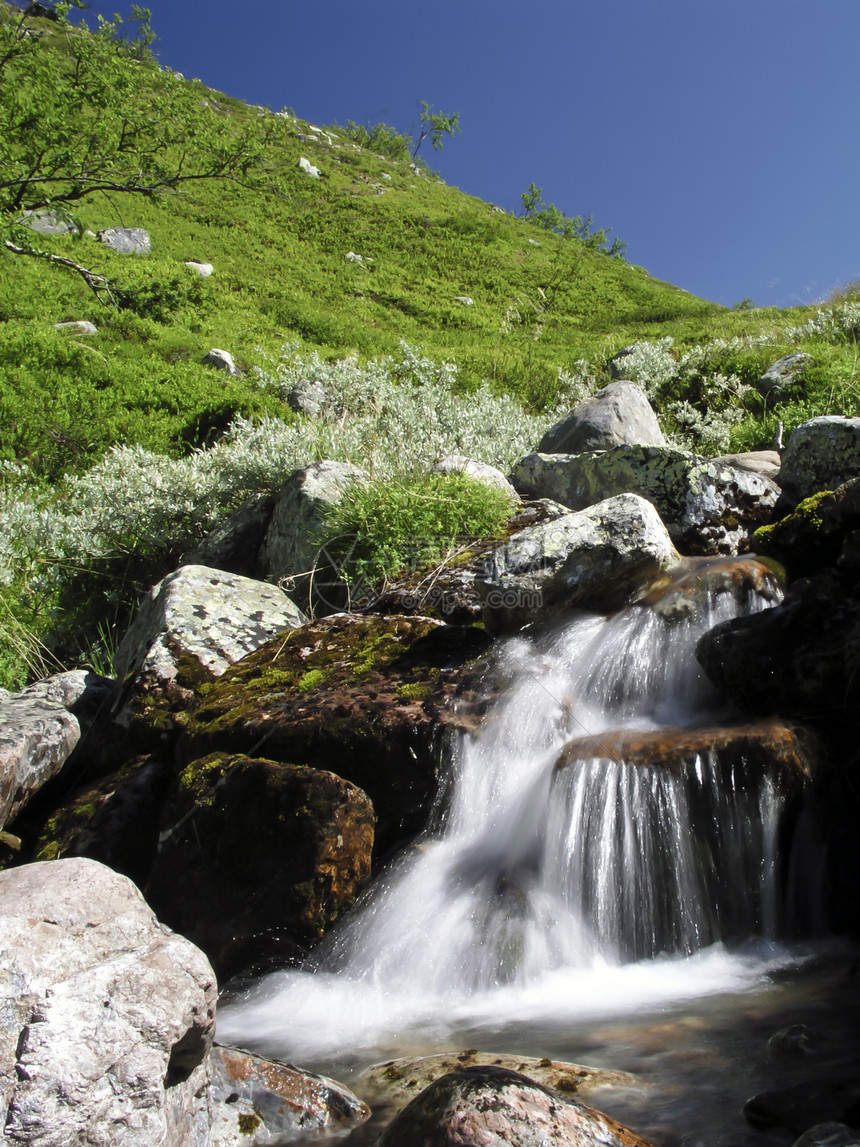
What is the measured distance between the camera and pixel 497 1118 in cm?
195

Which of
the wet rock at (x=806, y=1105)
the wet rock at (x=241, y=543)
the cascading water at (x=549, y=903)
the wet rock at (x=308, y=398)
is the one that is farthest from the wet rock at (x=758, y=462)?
the wet rock at (x=308, y=398)

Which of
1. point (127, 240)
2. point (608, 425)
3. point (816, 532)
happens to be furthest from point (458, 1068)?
point (127, 240)

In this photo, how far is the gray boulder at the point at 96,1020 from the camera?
1768 mm

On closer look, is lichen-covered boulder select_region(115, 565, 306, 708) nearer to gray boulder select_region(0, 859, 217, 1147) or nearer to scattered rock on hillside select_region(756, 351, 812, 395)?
gray boulder select_region(0, 859, 217, 1147)

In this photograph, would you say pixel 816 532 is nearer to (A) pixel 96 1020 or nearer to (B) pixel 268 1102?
(B) pixel 268 1102

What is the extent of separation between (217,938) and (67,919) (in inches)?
78.6

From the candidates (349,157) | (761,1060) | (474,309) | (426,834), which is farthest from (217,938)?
(349,157)

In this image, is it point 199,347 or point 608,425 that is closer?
point 608,425

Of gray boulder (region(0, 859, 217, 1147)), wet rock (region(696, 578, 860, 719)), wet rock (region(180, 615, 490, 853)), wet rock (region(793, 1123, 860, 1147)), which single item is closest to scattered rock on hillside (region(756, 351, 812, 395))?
wet rock (region(696, 578, 860, 719))

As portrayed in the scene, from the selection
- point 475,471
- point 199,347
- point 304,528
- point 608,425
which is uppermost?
point 199,347

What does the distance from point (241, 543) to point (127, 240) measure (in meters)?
20.0

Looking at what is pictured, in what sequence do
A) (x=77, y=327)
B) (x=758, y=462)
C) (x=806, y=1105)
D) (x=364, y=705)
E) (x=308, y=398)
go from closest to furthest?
(x=806, y=1105)
(x=364, y=705)
(x=758, y=462)
(x=308, y=398)
(x=77, y=327)

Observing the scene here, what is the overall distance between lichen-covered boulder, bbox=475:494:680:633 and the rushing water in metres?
1.16

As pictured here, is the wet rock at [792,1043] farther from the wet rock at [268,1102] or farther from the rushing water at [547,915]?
the wet rock at [268,1102]
